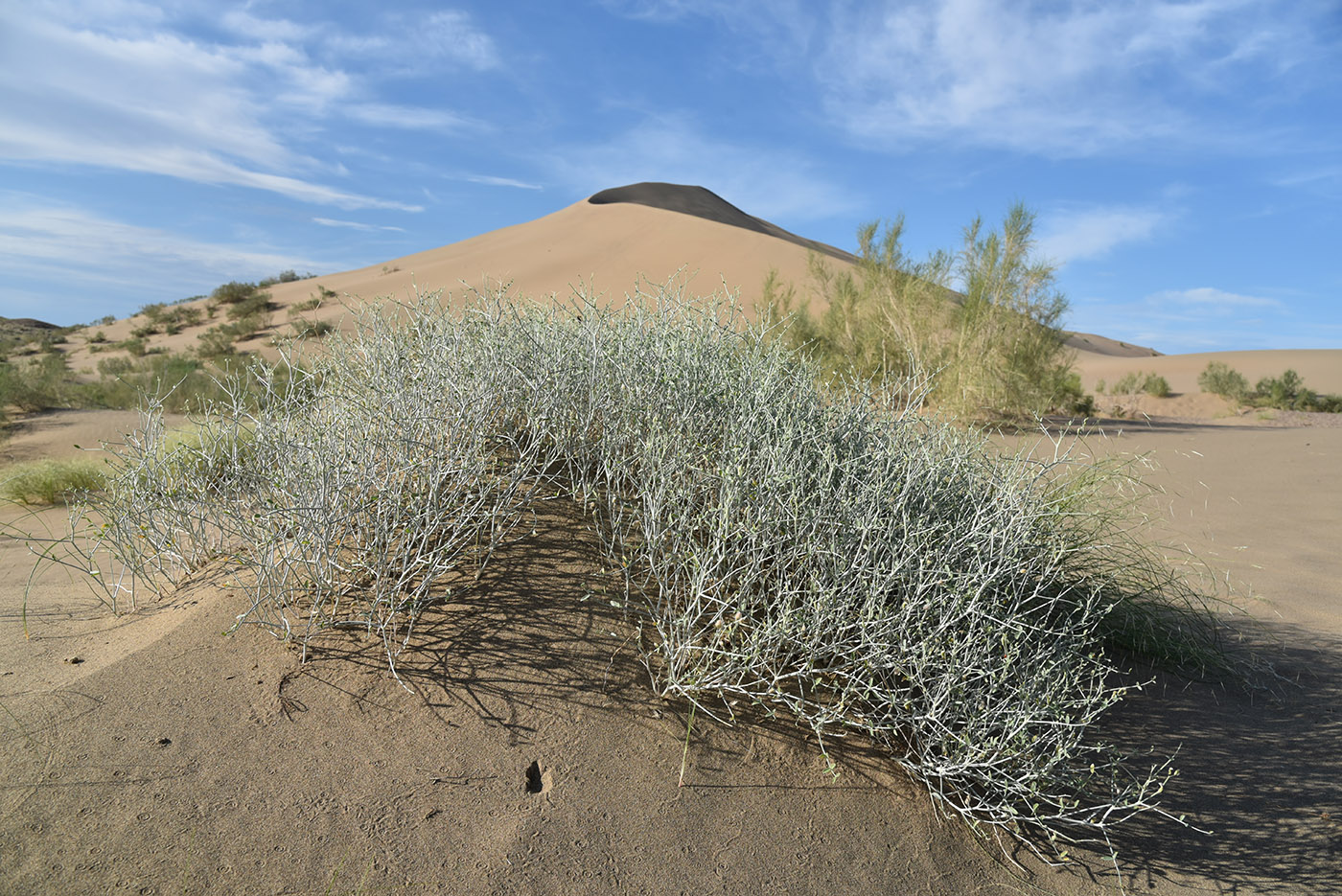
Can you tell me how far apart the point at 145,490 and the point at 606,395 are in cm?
213

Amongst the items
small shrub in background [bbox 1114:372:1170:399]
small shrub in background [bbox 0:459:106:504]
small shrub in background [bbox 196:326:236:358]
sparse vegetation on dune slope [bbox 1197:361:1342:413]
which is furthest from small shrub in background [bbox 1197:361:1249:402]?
small shrub in background [bbox 196:326:236:358]

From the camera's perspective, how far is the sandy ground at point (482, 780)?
2205 mm

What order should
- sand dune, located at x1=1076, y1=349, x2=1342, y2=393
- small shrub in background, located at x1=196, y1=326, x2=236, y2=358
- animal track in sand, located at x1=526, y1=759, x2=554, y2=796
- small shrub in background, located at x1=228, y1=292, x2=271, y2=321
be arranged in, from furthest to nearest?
sand dune, located at x1=1076, y1=349, x2=1342, y2=393, small shrub in background, located at x1=228, y1=292, x2=271, y2=321, small shrub in background, located at x1=196, y1=326, x2=236, y2=358, animal track in sand, located at x1=526, y1=759, x2=554, y2=796

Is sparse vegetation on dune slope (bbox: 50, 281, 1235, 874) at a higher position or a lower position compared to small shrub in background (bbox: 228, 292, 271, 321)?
lower

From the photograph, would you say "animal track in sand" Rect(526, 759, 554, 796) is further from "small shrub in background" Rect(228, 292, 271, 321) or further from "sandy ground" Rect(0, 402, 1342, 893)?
"small shrub in background" Rect(228, 292, 271, 321)

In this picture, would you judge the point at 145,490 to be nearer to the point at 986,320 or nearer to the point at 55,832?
the point at 55,832

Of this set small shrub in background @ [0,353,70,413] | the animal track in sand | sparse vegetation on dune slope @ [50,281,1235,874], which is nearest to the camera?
the animal track in sand

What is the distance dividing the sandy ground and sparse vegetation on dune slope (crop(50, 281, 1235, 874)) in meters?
0.15

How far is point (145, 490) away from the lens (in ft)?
11.6

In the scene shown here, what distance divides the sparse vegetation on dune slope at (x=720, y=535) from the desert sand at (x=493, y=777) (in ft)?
0.51

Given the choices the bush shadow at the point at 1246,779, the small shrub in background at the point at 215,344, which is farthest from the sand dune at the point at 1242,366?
the small shrub in background at the point at 215,344

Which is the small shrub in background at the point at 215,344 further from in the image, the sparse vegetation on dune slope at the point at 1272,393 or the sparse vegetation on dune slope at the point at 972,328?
the sparse vegetation on dune slope at the point at 1272,393

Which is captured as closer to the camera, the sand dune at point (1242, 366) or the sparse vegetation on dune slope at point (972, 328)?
the sparse vegetation on dune slope at point (972, 328)

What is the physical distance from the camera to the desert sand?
2209 mm
